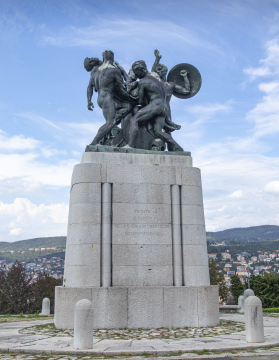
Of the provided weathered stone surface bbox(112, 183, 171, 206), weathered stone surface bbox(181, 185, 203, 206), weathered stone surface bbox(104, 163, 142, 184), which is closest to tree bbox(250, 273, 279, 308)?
weathered stone surface bbox(181, 185, 203, 206)

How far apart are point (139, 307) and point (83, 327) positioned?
369 centimetres

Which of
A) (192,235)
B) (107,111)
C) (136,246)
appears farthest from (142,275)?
(107,111)

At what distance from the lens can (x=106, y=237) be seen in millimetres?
14117

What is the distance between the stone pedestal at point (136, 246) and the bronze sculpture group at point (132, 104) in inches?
57.3

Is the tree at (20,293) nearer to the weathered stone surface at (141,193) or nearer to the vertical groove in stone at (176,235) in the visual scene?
the vertical groove in stone at (176,235)

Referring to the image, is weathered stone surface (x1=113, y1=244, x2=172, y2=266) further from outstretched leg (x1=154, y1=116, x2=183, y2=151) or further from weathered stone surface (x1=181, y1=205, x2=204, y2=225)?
outstretched leg (x1=154, y1=116, x2=183, y2=151)

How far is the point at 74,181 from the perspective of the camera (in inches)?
586

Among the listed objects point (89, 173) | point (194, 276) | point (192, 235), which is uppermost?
point (89, 173)

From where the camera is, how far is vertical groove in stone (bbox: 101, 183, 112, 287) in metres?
13.8

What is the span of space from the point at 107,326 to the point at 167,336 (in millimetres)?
2263

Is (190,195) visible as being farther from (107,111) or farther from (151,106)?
(107,111)

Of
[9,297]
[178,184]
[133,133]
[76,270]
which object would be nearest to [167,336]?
[76,270]

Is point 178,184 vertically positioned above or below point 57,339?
above

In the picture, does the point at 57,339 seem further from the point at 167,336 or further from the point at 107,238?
the point at 107,238
